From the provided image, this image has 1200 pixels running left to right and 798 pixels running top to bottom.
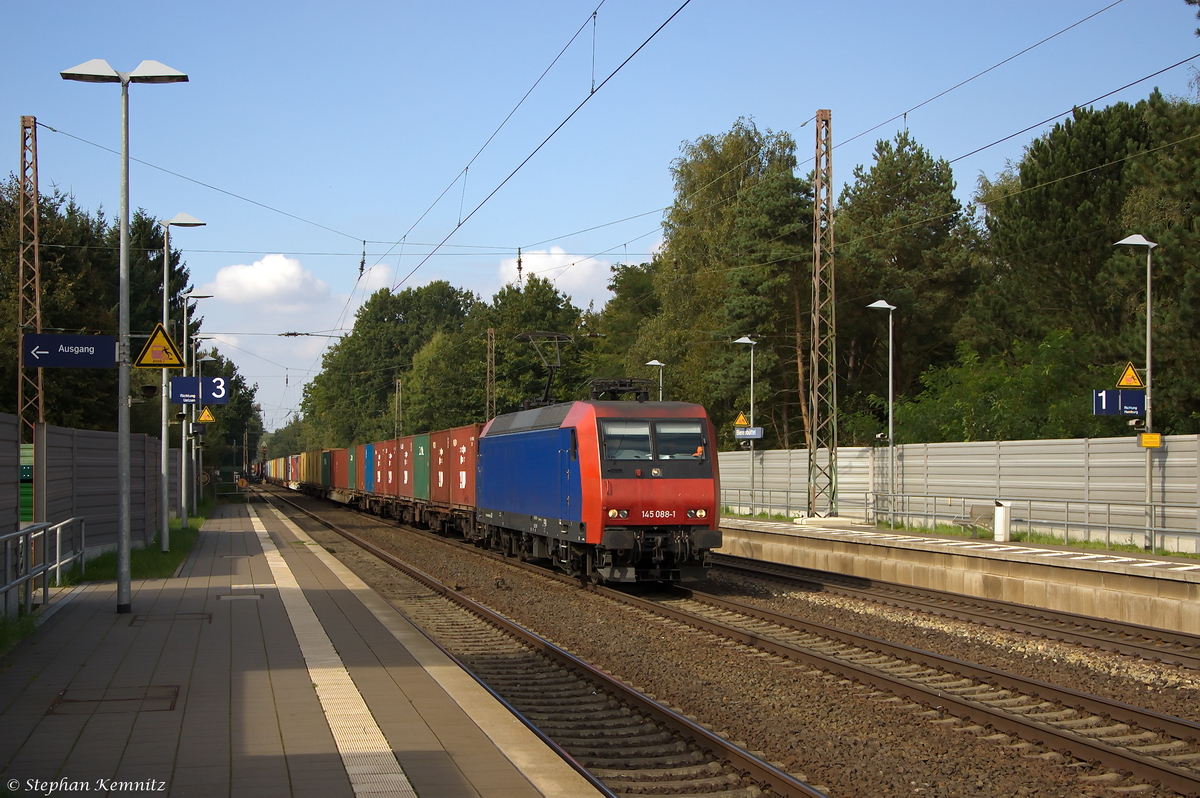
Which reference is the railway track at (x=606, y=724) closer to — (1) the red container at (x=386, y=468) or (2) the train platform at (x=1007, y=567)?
(2) the train platform at (x=1007, y=567)

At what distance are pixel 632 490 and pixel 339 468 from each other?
135 ft

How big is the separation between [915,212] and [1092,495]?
29039 millimetres

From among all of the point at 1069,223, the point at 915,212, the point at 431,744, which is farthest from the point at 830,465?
the point at 915,212

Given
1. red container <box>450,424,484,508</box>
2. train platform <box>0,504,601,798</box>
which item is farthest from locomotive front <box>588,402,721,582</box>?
red container <box>450,424,484,508</box>

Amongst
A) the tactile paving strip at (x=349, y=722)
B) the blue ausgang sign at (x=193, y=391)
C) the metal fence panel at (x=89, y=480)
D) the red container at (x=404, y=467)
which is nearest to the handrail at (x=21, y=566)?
the metal fence panel at (x=89, y=480)

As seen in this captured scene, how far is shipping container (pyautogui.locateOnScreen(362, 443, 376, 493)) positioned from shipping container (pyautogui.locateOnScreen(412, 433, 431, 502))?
9.00 metres

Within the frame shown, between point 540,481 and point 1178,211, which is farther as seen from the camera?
point 1178,211

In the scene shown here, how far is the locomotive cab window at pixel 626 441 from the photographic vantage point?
16.0 metres

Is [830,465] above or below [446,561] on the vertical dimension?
above

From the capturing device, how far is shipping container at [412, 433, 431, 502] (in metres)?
32.4

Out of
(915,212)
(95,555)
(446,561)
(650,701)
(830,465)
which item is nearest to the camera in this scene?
(650,701)

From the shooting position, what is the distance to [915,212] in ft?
164

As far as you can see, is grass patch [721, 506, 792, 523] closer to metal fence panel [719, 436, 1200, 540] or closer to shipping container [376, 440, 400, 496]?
metal fence panel [719, 436, 1200, 540]

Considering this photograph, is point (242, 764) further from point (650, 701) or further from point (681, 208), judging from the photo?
point (681, 208)
